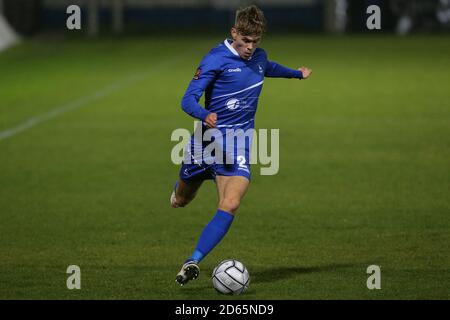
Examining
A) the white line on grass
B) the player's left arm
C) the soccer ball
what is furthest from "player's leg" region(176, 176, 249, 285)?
the white line on grass

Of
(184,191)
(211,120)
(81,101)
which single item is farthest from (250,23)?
(81,101)

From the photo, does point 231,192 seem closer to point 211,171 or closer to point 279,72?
point 211,171

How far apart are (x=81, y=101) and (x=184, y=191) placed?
1287 cm

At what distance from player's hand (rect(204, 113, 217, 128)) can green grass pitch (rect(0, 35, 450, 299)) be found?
1202 mm

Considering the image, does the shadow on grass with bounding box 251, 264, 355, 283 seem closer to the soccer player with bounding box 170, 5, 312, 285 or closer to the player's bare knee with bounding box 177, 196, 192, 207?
the soccer player with bounding box 170, 5, 312, 285

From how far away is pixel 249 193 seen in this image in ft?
42.1

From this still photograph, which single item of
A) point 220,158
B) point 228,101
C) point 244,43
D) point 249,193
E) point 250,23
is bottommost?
point 249,193

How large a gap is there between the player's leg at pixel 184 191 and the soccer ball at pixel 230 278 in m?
1.14

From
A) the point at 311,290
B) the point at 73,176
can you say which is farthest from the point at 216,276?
the point at 73,176

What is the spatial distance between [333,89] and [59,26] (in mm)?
23174

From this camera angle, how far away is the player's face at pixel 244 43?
27.4 feet

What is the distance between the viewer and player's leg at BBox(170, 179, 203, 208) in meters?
9.21
